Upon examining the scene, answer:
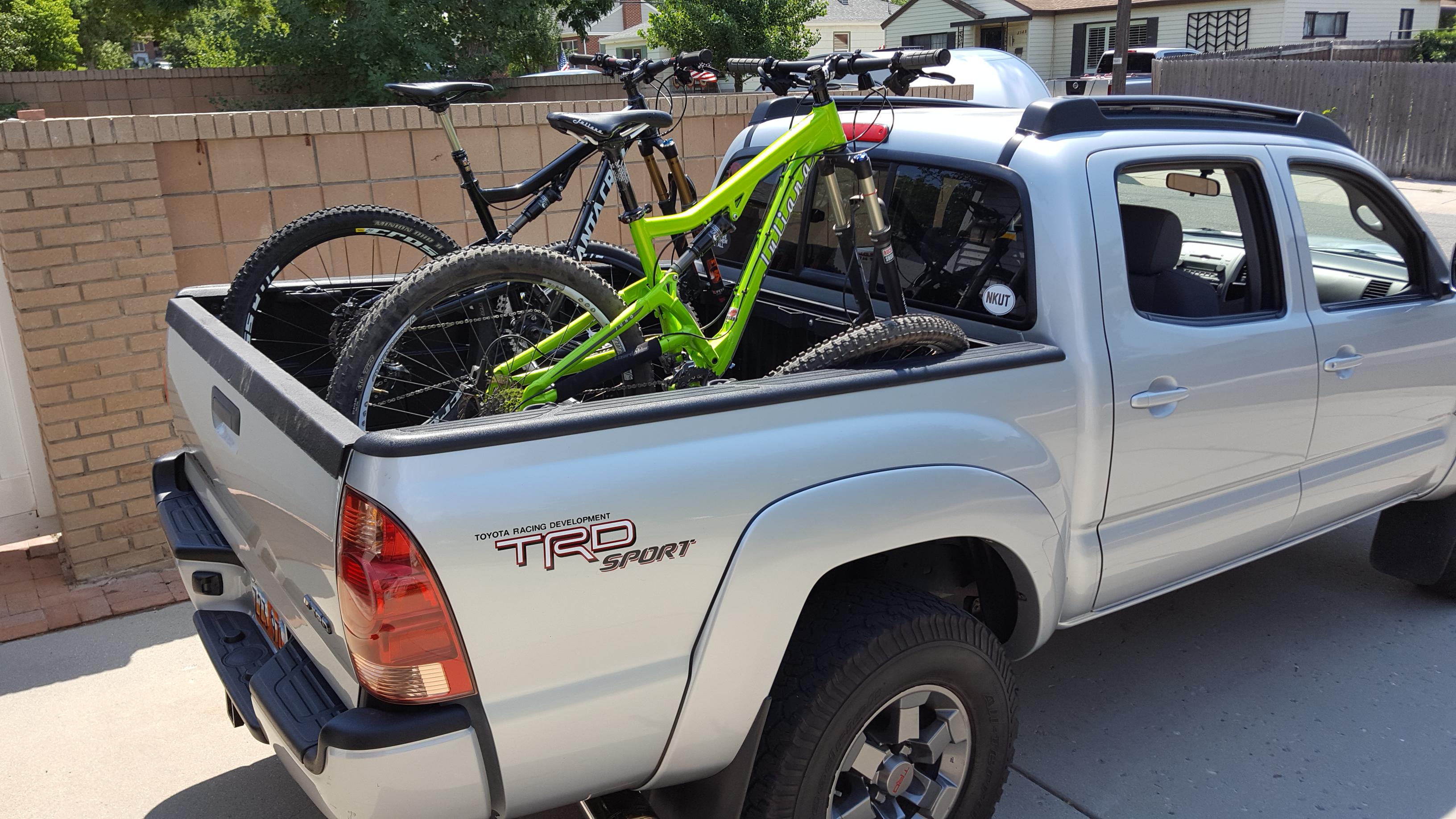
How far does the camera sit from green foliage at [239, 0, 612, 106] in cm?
1451

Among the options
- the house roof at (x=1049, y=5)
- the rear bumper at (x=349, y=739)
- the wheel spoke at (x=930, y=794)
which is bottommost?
the wheel spoke at (x=930, y=794)

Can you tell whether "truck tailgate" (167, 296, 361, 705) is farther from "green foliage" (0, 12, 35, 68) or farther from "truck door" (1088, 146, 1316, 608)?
"green foliage" (0, 12, 35, 68)

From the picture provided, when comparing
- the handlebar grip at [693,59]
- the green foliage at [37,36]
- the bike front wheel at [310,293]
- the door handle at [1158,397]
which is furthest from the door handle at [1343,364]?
the green foliage at [37,36]

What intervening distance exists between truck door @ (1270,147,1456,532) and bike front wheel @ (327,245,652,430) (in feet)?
7.04

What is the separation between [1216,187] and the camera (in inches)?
151

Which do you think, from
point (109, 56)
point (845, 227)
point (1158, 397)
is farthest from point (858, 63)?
point (109, 56)

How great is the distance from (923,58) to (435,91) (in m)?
1.90

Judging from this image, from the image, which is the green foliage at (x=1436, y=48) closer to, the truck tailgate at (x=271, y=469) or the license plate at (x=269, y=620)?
the truck tailgate at (x=271, y=469)

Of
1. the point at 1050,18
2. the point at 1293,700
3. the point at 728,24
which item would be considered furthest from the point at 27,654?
the point at 1050,18

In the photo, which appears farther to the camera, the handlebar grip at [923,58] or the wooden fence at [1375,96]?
the wooden fence at [1375,96]

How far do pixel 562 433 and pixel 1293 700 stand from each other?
2944 mm

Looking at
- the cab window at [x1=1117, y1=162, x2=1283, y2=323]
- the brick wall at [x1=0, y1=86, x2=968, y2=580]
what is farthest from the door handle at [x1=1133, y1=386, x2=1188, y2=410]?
the brick wall at [x1=0, y1=86, x2=968, y2=580]

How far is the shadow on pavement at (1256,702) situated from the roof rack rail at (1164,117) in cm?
184

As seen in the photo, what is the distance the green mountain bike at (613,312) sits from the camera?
2.84 meters
